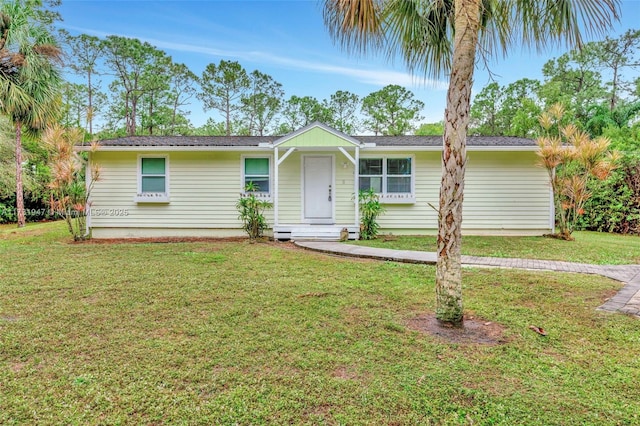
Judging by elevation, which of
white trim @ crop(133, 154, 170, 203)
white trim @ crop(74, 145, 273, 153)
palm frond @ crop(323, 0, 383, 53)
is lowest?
white trim @ crop(133, 154, 170, 203)

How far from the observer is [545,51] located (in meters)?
4.21

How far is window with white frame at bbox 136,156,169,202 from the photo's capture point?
10406mm

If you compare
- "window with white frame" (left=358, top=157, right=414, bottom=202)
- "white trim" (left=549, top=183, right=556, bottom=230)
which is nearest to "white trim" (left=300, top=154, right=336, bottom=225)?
"window with white frame" (left=358, top=157, right=414, bottom=202)

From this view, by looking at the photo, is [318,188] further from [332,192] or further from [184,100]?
[184,100]

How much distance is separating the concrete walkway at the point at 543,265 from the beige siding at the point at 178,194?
3.54 meters

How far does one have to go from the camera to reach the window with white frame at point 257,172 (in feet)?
Answer: 34.6

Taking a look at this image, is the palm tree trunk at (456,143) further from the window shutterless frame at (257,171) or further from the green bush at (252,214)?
the window shutterless frame at (257,171)

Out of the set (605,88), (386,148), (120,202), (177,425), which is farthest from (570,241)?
(605,88)

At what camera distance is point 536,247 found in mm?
8289

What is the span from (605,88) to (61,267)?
1230 inches

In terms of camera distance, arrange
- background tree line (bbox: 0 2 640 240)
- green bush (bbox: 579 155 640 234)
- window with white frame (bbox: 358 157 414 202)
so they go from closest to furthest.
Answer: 1. window with white frame (bbox: 358 157 414 202)
2. green bush (bbox: 579 155 640 234)
3. background tree line (bbox: 0 2 640 240)

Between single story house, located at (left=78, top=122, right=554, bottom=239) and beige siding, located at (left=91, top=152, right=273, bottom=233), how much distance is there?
30 mm

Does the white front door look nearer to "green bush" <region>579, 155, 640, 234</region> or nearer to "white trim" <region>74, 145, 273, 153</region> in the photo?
"white trim" <region>74, 145, 273, 153</region>

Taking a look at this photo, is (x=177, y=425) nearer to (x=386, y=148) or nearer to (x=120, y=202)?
(x=386, y=148)
